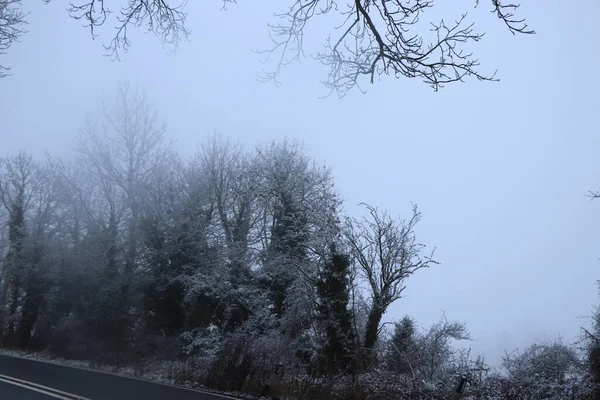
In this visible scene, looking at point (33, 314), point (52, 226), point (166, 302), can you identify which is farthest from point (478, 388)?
point (52, 226)

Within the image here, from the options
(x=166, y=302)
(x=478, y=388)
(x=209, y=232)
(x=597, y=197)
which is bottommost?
(x=478, y=388)

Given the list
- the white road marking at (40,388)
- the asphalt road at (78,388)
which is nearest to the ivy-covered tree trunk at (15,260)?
the asphalt road at (78,388)

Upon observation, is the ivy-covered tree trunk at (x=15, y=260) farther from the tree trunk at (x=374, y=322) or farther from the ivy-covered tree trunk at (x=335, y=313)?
the tree trunk at (x=374, y=322)

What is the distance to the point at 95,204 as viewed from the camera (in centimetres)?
3559

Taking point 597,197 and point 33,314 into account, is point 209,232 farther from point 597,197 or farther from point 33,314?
point 597,197

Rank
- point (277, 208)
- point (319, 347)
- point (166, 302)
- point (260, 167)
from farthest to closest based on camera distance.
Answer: point (260, 167)
point (277, 208)
point (166, 302)
point (319, 347)

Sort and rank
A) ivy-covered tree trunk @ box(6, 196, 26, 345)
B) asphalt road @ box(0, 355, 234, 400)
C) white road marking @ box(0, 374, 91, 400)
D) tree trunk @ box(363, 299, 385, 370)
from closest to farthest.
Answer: white road marking @ box(0, 374, 91, 400) < asphalt road @ box(0, 355, 234, 400) < tree trunk @ box(363, 299, 385, 370) < ivy-covered tree trunk @ box(6, 196, 26, 345)

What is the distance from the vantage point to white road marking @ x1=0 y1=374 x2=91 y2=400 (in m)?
11.9

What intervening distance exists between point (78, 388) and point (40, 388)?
31.7 inches

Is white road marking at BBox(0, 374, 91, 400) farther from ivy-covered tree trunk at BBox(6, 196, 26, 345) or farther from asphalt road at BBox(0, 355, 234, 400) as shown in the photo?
ivy-covered tree trunk at BBox(6, 196, 26, 345)

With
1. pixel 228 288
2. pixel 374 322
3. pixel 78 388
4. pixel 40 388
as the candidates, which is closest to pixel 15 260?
pixel 228 288

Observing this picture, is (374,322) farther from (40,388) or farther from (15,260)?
(15,260)

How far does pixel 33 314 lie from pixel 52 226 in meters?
6.56

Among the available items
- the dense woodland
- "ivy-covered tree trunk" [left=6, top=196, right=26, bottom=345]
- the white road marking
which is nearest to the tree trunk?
the dense woodland
